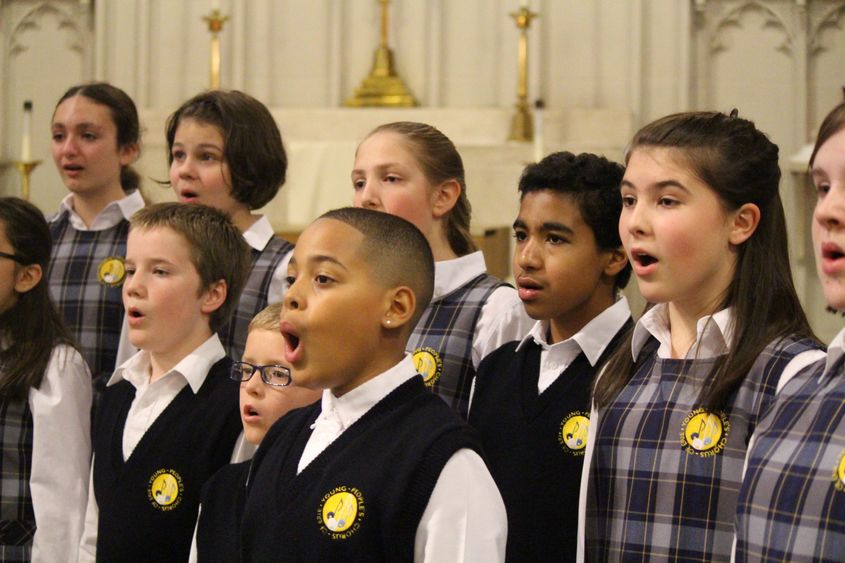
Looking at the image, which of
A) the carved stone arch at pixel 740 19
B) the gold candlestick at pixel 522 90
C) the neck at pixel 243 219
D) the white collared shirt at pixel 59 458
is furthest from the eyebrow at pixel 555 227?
the carved stone arch at pixel 740 19

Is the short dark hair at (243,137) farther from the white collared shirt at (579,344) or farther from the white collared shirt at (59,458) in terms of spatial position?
the white collared shirt at (579,344)

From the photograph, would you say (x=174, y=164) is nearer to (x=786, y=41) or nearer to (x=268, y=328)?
(x=268, y=328)

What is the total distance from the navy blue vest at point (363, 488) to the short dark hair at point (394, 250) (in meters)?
0.17

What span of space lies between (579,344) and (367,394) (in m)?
0.63

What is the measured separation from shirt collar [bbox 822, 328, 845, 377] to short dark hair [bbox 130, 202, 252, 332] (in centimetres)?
149

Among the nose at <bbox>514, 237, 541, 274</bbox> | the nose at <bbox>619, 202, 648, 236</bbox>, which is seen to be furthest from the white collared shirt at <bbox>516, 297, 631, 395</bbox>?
the nose at <bbox>619, 202, 648, 236</bbox>

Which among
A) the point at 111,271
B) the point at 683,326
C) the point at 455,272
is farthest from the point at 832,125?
the point at 111,271

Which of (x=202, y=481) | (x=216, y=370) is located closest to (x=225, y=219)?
(x=216, y=370)

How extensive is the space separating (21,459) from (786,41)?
5.47m

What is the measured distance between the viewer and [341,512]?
1.91m

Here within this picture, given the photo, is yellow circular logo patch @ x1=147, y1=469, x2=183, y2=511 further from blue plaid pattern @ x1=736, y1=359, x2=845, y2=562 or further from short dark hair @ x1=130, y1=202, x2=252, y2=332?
blue plaid pattern @ x1=736, y1=359, x2=845, y2=562

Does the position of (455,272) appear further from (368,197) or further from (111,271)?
(111,271)

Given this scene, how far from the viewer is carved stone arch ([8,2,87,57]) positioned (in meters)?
7.79

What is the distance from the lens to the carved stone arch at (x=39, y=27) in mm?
7789
